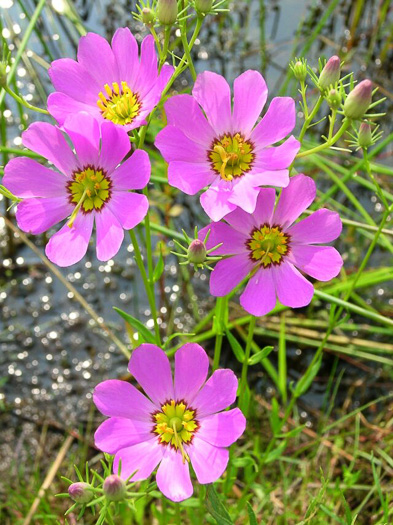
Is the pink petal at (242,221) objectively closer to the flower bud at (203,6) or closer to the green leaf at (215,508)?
the flower bud at (203,6)

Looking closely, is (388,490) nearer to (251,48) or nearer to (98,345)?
(98,345)

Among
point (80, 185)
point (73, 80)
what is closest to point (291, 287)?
point (80, 185)

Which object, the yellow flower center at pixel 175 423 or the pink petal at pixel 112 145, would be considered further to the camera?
the yellow flower center at pixel 175 423

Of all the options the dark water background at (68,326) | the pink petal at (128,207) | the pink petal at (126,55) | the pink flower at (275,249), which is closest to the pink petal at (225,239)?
the pink flower at (275,249)

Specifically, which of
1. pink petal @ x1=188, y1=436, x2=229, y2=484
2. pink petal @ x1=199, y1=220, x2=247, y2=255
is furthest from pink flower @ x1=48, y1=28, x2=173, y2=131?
pink petal @ x1=188, y1=436, x2=229, y2=484

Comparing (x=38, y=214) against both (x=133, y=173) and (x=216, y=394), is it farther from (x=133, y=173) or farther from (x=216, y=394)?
(x=216, y=394)

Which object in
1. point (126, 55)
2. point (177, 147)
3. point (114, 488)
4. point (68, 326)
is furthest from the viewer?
point (68, 326)
